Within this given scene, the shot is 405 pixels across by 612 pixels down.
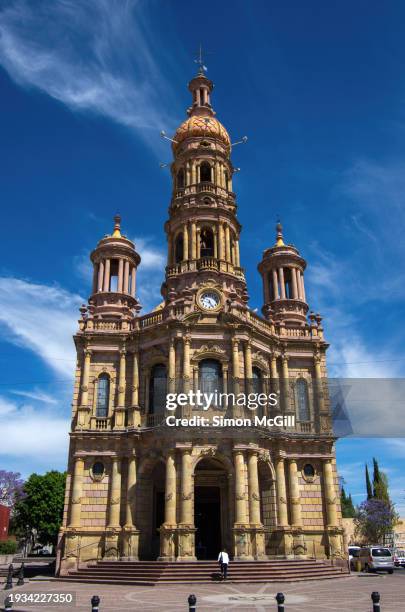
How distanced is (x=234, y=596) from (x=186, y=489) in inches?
376

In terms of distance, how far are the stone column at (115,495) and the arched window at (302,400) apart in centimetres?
1272

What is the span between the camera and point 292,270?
4438cm

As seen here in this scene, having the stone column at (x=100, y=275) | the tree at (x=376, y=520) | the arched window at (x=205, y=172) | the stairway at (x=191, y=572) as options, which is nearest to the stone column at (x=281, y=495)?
the stairway at (x=191, y=572)

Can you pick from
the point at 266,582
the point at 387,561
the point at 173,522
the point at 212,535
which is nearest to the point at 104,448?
the point at 173,522

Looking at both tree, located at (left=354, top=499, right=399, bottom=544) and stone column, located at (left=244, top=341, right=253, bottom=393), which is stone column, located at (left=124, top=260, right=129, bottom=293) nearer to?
stone column, located at (left=244, top=341, right=253, bottom=393)

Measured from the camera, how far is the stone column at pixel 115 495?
3241 centimetres

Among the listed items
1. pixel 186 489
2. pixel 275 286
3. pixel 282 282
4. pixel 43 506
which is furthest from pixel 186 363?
pixel 43 506

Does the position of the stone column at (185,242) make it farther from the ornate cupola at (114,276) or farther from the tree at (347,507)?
the tree at (347,507)

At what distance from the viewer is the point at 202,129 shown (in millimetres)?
45312

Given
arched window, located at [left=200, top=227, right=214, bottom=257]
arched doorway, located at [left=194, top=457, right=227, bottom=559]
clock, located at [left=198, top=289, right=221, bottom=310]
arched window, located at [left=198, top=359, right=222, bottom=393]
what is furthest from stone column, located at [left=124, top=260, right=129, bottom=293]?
arched doorway, located at [left=194, top=457, right=227, bottom=559]

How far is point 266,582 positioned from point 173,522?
20.0 feet

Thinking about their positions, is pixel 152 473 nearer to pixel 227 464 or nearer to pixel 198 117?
pixel 227 464

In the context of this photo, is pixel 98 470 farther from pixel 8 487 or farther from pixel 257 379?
pixel 8 487

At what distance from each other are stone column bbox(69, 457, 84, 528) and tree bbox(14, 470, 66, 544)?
2212 centimetres
